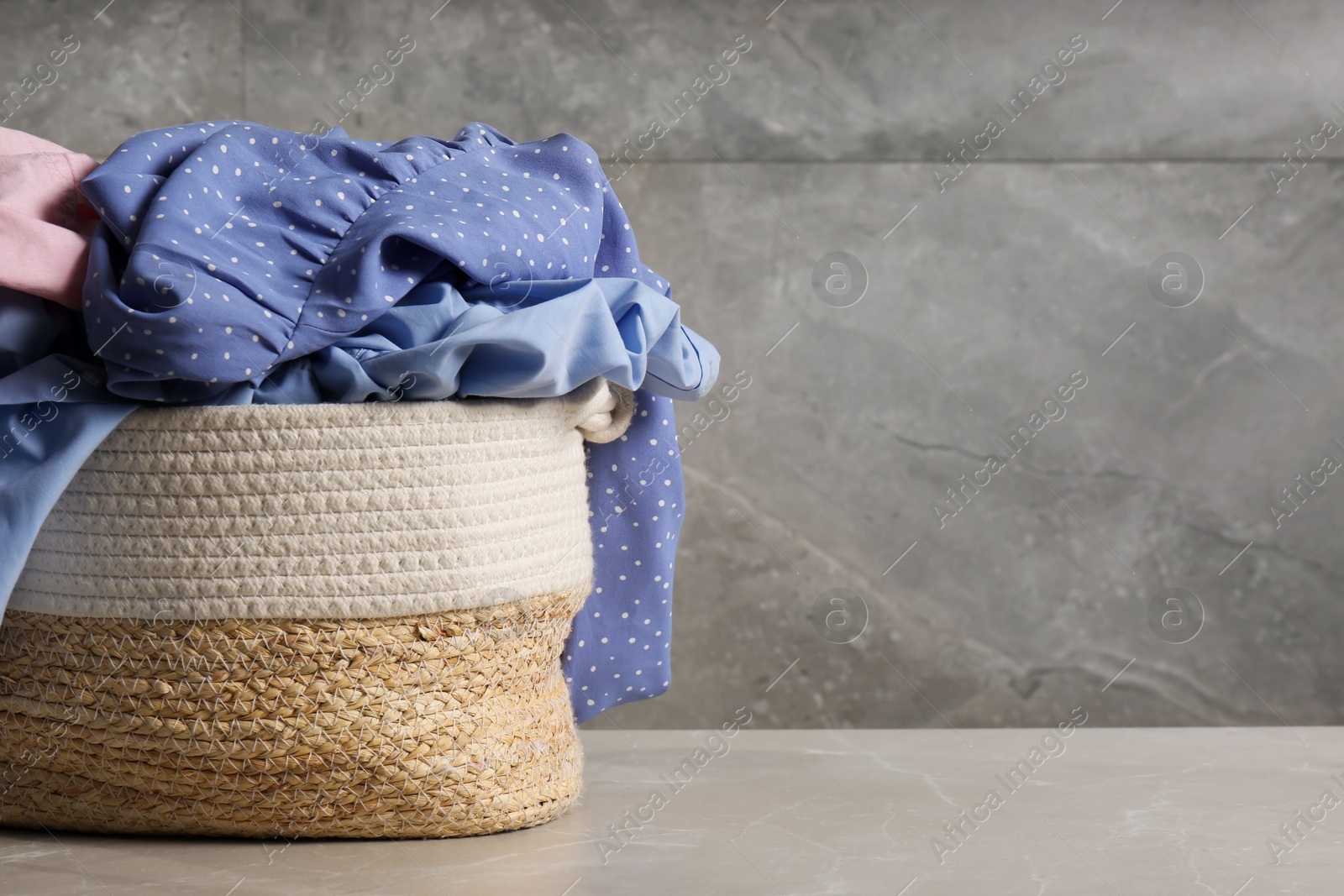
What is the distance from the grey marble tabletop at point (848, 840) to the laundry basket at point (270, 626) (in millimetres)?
39

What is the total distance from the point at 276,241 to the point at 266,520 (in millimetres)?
172

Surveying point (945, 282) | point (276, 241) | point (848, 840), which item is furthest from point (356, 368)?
point (945, 282)

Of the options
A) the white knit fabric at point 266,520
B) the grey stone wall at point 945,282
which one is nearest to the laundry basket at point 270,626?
the white knit fabric at point 266,520

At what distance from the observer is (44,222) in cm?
72

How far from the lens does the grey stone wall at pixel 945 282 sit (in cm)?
133

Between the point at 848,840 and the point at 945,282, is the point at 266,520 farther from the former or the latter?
the point at 945,282

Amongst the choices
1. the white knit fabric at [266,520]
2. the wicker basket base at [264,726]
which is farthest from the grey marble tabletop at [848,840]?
the white knit fabric at [266,520]

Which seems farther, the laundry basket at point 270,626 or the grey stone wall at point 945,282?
the grey stone wall at point 945,282

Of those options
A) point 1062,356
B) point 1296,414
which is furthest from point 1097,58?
point 1296,414

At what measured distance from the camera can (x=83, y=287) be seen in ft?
2.31

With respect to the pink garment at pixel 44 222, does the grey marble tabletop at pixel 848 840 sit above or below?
below

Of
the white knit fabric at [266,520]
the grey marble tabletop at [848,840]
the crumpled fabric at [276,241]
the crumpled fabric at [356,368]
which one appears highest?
the crumpled fabric at [276,241]

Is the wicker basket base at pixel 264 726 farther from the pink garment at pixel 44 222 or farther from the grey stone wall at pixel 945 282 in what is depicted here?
the grey stone wall at pixel 945 282

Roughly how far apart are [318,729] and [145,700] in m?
0.11
